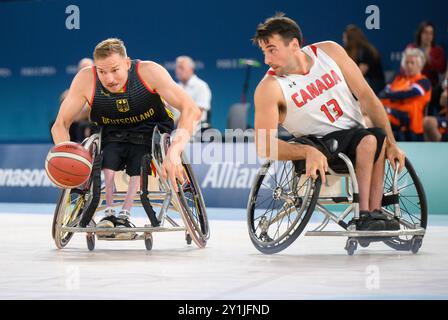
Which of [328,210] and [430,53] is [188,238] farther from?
[430,53]

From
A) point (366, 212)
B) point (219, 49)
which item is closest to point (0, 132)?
point (219, 49)

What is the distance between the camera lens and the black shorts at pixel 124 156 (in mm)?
5500

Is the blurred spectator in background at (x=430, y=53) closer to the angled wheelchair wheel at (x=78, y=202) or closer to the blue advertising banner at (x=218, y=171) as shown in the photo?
the blue advertising banner at (x=218, y=171)

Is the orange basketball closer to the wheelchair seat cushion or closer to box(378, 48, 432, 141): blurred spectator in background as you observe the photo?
the wheelchair seat cushion

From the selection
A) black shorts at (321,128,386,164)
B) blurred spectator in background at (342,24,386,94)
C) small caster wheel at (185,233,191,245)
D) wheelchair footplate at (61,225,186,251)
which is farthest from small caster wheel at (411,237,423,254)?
blurred spectator in background at (342,24,386,94)

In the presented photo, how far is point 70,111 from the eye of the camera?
5578 millimetres

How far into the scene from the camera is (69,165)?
5152 mm

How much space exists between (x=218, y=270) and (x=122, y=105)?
145cm

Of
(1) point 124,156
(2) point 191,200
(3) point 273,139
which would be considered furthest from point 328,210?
(1) point 124,156

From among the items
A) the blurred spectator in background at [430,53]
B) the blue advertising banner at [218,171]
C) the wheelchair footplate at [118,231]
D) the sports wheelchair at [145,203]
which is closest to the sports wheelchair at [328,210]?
the sports wheelchair at [145,203]

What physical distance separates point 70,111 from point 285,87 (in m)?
1.32

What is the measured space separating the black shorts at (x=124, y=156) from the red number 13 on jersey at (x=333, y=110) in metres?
1.11
